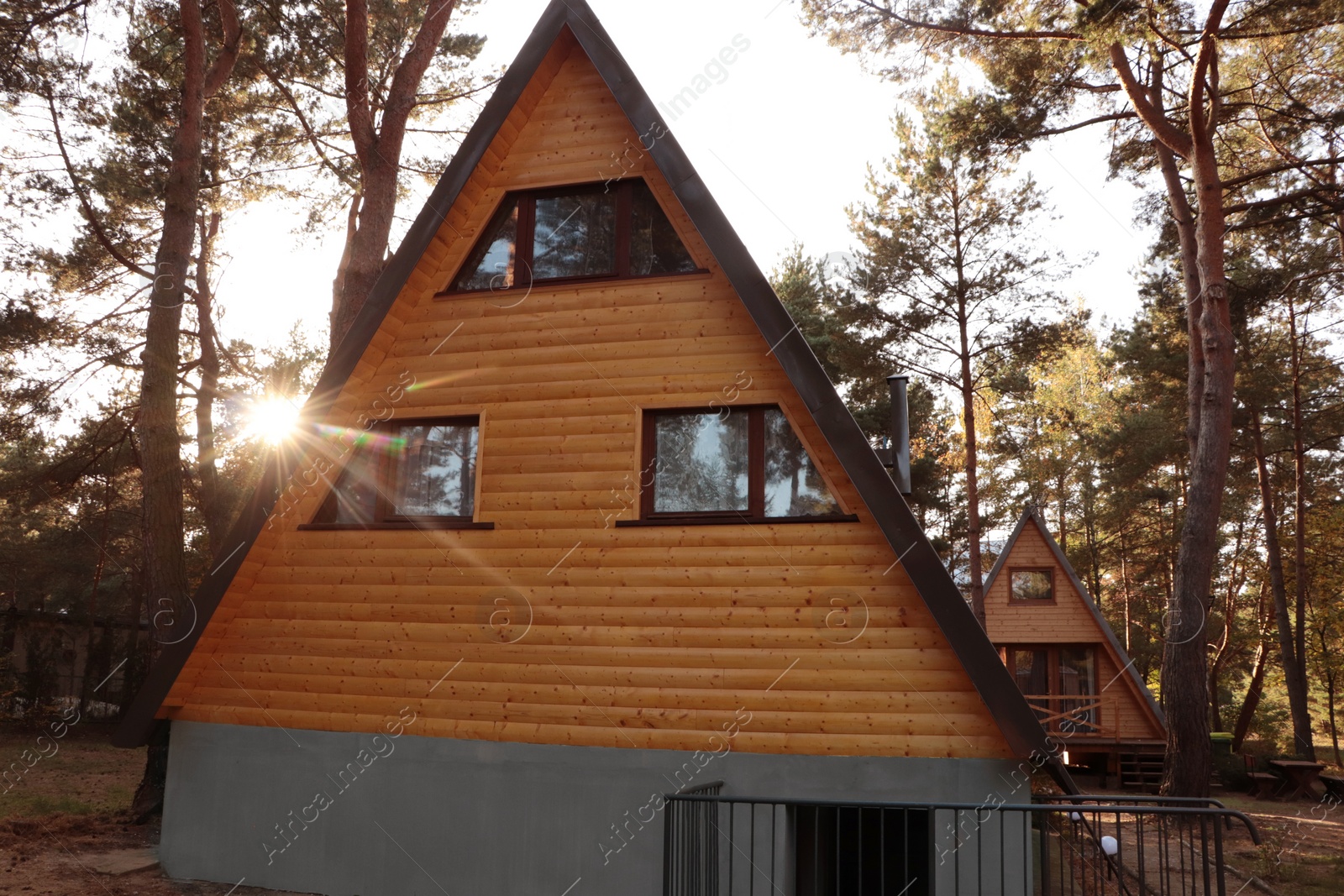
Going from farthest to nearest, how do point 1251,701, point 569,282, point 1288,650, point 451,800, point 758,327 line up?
point 1251,701, point 1288,650, point 569,282, point 451,800, point 758,327

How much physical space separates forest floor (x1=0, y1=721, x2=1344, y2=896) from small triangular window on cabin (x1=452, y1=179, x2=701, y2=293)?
6131 millimetres

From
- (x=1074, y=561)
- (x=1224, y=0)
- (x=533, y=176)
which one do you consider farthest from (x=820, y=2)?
(x=1074, y=561)

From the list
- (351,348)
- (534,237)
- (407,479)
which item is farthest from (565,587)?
(534,237)

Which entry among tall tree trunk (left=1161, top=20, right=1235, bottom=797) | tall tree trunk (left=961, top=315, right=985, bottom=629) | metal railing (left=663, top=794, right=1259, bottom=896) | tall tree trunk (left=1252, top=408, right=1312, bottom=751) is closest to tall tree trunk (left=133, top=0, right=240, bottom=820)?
metal railing (left=663, top=794, right=1259, bottom=896)

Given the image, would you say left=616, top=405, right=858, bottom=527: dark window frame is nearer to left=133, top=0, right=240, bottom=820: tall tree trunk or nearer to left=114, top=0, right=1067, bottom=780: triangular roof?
left=114, top=0, right=1067, bottom=780: triangular roof

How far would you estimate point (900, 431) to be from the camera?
29.3 feet

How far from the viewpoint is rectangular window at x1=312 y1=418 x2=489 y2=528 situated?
841cm

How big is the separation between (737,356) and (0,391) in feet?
47.2

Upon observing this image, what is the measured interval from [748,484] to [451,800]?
3822mm

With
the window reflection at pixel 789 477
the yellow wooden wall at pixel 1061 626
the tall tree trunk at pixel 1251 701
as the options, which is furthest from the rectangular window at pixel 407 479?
the tall tree trunk at pixel 1251 701

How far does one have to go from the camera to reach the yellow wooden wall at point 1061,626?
65.8ft

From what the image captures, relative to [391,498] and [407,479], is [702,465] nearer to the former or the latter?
[407,479]

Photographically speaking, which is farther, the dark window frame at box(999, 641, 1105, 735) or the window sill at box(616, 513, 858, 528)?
the dark window frame at box(999, 641, 1105, 735)

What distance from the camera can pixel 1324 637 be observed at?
1133 inches
